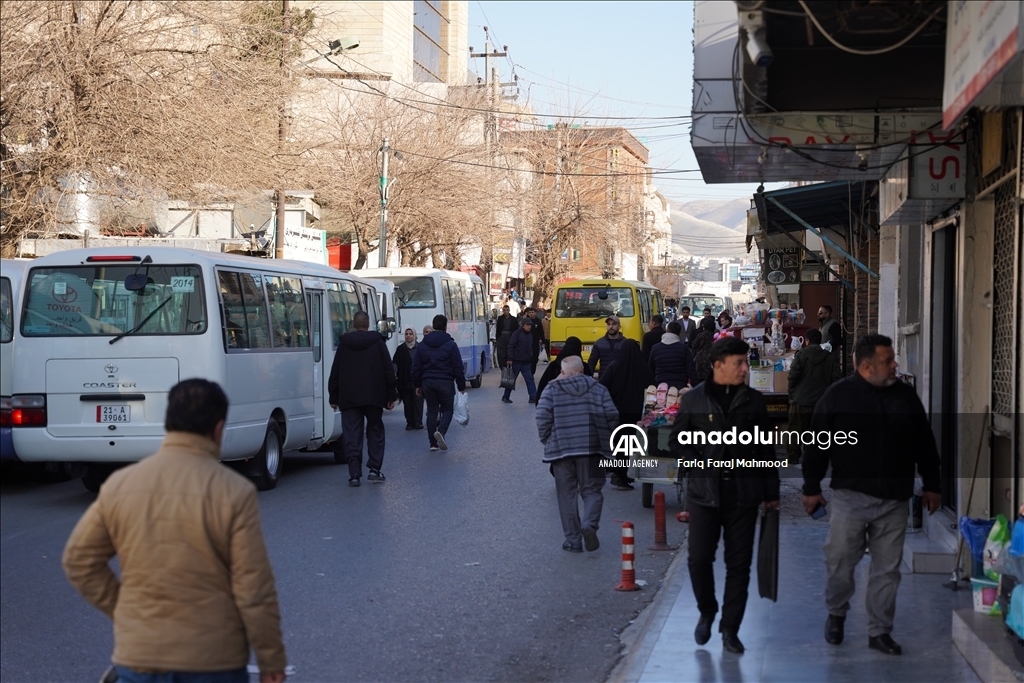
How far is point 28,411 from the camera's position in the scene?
12.0m

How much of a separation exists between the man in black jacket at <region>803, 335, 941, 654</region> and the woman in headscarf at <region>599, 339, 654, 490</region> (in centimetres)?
622

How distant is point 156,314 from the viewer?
39.7 feet

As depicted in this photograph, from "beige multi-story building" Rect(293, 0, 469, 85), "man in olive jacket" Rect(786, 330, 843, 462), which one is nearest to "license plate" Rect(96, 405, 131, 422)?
"man in olive jacket" Rect(786, 330, 843, 462)

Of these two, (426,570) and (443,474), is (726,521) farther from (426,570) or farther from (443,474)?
(443,474)

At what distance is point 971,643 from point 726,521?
1.42 meters

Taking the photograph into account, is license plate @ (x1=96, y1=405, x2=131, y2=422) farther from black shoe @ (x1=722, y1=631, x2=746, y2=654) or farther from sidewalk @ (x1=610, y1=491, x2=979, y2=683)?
black shoe @ (x1=722, y1=631, x2=746, y2=654)

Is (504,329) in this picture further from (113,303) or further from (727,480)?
(727,480)

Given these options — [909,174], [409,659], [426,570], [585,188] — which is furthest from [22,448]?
[585,188]

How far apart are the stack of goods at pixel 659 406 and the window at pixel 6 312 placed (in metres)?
6.81

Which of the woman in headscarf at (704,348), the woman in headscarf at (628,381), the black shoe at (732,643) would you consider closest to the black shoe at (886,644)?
the black shoe at (732,643)

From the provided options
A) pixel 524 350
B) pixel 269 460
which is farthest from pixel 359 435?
pixel 524 350

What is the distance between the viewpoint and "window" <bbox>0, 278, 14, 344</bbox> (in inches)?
508

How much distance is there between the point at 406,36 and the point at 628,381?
208 ft

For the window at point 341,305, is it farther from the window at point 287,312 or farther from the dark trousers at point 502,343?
the dark trousers at point 502,343
